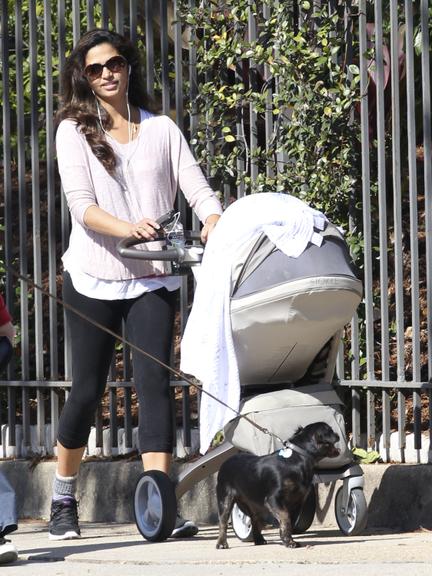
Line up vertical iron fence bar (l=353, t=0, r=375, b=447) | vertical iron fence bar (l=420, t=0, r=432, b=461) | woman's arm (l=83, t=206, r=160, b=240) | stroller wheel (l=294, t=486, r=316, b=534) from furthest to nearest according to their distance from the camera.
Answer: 1. vertical iron fence bar (l=353, t=0, r=375, b=447)
2. vertical iron fence bar (l=420, t=0, r=432, b=461)
3. stroller wheel (l=294, t=486, r=316, b=534)
4. woman's arm (l=83, t=206, r=160, b=240)

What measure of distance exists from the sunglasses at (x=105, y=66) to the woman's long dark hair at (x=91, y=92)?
5 cm

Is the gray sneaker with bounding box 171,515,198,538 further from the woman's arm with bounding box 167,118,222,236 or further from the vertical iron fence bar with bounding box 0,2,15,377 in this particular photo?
the vertical iron fence bar with bounding box 0,2,15,377

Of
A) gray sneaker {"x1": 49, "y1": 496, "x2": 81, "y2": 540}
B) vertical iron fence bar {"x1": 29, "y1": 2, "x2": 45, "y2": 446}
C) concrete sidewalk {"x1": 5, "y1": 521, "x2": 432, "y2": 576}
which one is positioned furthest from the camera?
vertical iron fence bar {"x1": 29, "y1": 2, "x2": 45, "y2": 446}

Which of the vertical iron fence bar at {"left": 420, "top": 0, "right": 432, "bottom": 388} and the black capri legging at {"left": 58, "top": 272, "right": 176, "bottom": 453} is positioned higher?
the vertical iron fence bar at {"left": 420, "top": 0, "right": 432, "bottom": 388}

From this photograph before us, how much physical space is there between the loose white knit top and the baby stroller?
0.94 feet

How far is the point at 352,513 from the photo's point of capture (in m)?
5.90

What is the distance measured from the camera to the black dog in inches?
215

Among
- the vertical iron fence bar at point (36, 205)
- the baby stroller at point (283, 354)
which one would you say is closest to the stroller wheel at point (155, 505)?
the baby stroller at point (283, 354)

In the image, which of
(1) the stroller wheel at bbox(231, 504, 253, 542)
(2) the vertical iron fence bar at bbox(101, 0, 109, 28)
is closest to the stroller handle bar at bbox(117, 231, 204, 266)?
(1) the stroller wheel at bbox(231, 504, 253, 542)

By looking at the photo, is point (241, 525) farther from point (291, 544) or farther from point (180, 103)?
point (180, 103)

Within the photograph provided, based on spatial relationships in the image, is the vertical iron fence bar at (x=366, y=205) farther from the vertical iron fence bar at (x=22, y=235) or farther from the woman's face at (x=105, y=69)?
the vertical iron fence bar at (x=22, y=235)

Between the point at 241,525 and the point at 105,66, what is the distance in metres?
1.96

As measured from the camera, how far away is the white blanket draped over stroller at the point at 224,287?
5.55 m

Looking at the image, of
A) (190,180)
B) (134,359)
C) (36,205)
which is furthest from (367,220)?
(36,205)
